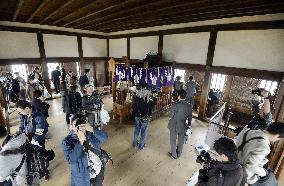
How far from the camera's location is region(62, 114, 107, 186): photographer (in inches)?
110

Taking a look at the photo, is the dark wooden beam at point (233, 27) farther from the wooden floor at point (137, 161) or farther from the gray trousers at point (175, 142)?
the gray trousers at point (175, 142)

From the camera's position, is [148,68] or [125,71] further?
[125,71]

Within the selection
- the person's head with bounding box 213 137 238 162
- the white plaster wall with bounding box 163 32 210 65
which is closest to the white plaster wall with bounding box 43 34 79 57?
the white plaster wall with bounding box 163 32 210 65

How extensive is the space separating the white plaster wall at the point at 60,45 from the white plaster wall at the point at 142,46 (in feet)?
14.4

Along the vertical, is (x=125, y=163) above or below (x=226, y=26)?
below

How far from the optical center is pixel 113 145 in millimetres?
6355

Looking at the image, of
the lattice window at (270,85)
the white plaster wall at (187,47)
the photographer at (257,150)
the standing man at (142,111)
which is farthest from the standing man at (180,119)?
the lattice window at (270,85)

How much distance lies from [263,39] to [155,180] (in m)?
6.79

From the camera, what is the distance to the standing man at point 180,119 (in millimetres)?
5016

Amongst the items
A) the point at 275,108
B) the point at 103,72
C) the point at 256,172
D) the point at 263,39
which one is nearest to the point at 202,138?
the point at 275,108

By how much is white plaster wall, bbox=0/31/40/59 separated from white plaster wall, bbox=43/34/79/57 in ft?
2.29

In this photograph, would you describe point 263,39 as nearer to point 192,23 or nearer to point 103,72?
point 192,23

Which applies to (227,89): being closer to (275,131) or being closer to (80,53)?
(275,131)

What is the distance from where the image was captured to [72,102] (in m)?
6.51
